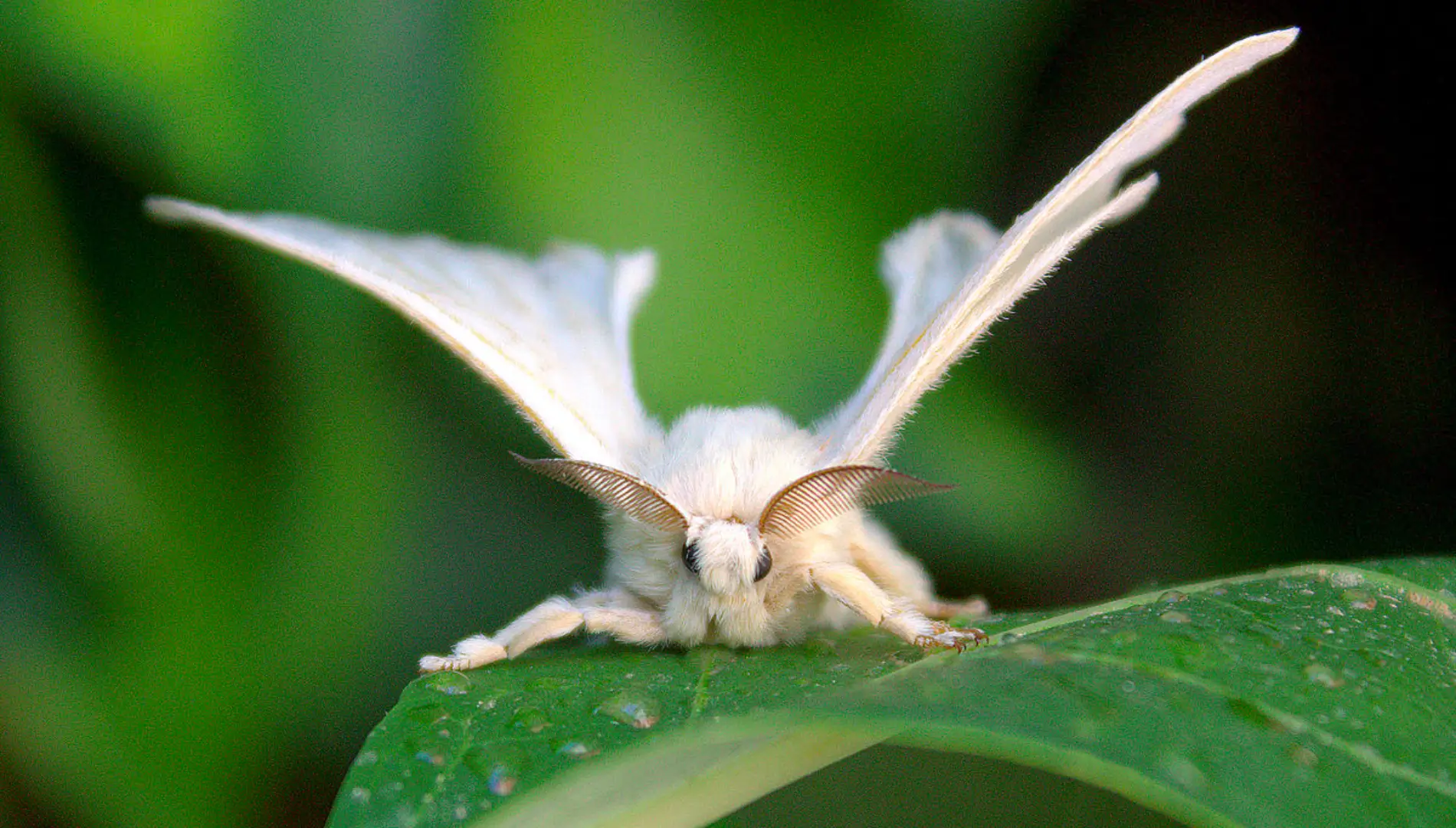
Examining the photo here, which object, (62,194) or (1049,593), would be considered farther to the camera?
(1049,593)

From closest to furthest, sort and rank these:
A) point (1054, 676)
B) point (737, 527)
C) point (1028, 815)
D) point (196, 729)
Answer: point (1054, 676) → point (1028, 815) → point (737, 527) → point (196, 729)

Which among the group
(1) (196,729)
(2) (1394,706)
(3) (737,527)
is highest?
(1) (196,729)

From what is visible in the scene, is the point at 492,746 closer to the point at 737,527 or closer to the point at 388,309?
the point at 737,527

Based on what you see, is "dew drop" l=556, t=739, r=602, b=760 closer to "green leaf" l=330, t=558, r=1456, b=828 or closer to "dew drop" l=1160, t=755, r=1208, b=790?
"green leaf" l=330, t=558, r=1456, b=828

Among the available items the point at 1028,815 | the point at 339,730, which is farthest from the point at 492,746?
the point at 339,730

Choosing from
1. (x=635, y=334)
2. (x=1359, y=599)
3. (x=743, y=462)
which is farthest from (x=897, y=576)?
(x=635, y=334)

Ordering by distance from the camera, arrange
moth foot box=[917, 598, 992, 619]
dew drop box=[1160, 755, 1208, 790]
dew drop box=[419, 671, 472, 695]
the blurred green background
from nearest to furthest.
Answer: dew drop box=[1160, 755, 1208, 790] < dew drop box=[419, 671, 472, 695] < moth foot box=[917, 598, 992, 619] < the blurred green background

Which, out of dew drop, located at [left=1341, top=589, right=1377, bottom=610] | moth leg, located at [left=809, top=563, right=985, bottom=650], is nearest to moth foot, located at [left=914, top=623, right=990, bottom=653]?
moth leg, located at [left=809, top=563, right=985, bottom=650]
